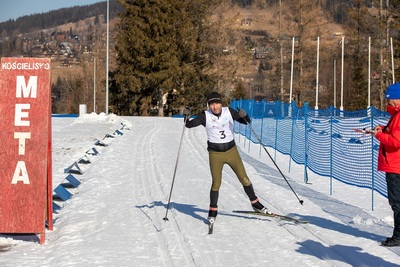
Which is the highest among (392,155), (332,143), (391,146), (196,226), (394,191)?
(391,146)

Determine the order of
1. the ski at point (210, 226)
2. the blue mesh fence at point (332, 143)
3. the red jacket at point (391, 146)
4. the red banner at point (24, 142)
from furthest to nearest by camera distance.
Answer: the blue mesh fence at point (332, 143)
the ski at point (210, 226)
the red banner at point (24, 142)
the red jacket at point (391, 146)

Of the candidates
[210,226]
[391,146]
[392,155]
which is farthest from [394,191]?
[210,226]

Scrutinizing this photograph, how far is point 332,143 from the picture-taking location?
14.3m

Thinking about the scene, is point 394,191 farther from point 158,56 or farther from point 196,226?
point 158,56

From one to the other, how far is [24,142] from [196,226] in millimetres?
2644

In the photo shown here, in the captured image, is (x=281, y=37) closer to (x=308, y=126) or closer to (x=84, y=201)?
(x=308, y=126)

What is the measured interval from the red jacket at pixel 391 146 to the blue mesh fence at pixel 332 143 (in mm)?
2687

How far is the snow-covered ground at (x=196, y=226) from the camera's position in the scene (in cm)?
732

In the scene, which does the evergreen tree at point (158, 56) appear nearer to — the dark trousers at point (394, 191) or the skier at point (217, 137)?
the skier at point (217, 137)

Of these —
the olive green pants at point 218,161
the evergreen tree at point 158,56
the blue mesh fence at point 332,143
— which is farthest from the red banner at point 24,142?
the evergreen tree at point 158,56

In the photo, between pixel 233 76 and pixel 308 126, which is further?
pixel 233 76

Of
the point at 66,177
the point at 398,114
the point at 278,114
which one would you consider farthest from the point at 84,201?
the point at 278,114

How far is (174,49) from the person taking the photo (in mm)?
57156

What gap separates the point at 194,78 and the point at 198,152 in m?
39.2
